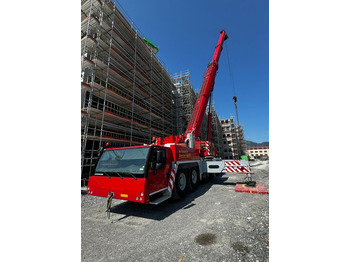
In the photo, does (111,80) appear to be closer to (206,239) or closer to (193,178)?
(193,178)

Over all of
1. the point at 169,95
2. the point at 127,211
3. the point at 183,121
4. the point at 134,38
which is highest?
the point at 134,38

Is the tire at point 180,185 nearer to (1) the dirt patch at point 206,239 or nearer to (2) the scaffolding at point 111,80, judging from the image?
(1) the dirt patch at point 206,239

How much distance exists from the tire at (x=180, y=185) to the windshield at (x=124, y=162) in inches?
63.0

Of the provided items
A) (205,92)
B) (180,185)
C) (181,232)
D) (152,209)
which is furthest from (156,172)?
(205,92)

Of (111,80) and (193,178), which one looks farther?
(111,80)

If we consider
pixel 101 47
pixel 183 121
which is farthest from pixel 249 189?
pixel 183 121

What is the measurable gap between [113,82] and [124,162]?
12059 mm

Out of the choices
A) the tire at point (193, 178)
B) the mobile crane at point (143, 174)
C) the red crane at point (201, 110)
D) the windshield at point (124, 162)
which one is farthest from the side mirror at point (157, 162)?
the red crane at point (201, 110)

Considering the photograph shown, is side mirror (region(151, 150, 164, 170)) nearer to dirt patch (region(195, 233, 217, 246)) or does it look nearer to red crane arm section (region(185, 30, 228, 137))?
dirt patch (region(195, 233, 217, 246))

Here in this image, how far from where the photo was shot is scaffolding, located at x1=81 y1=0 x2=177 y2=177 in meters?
10.7

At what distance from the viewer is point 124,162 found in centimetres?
393

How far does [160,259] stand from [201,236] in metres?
0.79

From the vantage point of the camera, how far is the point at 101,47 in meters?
12.7

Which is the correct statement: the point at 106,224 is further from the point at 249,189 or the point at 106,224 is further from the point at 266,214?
the point at 249,189
